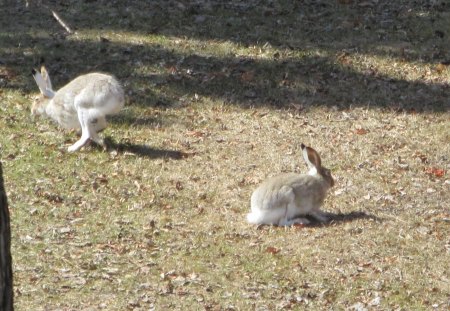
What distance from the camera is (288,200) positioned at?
10.7 metres

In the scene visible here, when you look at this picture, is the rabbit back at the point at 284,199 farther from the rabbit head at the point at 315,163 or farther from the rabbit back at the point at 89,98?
the rabbit back at the point at 89,98

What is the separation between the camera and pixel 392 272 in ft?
32.4

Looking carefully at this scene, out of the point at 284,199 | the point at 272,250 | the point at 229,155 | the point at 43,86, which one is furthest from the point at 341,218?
the point at 43,86

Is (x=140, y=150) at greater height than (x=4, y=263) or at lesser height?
lesser

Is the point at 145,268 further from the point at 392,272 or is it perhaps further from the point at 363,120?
the point at 363,120

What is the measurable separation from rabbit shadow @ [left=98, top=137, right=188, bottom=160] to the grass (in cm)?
4

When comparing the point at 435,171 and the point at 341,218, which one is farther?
the point at 435,171

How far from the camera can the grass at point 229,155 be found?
9656 mm

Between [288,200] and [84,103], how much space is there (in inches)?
118

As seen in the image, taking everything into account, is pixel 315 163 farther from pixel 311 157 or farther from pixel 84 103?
pixel 84 103

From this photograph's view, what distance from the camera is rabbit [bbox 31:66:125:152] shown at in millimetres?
12297

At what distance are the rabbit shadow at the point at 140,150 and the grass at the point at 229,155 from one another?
0.04 m

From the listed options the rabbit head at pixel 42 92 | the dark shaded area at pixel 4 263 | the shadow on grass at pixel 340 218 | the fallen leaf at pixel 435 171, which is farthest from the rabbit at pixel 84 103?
the dark shaded area at pixel 4 263

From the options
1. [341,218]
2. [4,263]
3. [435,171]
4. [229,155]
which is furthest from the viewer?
[229,155]
